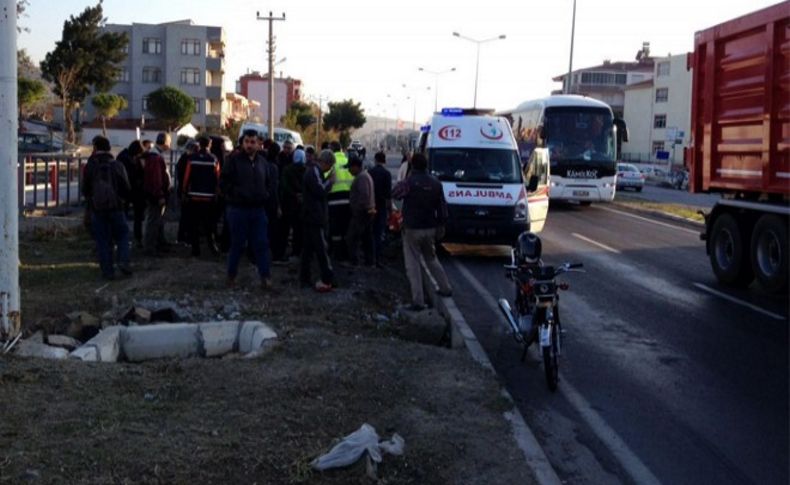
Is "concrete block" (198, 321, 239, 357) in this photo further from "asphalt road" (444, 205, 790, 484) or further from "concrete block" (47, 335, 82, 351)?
"asphalt road" (444, 205, 790, 484)

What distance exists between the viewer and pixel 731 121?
13.7 meters

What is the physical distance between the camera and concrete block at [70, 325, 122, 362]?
299 inches

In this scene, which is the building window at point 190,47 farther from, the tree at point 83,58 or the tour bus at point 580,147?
the tour bus at point 580,147

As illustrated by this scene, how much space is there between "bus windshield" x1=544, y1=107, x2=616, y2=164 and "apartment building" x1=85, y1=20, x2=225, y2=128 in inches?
2419

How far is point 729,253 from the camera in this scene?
46.1ft

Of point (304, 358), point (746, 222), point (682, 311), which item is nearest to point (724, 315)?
point (682, 311)

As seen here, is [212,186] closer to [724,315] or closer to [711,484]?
[724,315]

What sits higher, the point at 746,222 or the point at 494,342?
the point at 746,222

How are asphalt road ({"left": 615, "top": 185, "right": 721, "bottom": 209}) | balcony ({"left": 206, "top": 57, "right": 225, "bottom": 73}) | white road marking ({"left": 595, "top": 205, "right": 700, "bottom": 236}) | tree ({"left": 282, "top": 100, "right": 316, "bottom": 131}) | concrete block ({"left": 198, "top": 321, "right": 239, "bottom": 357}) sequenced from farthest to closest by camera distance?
balcony ({"left": 206, "top": 57, "right": 225, "bottom": 73})
tree ({"left": 282, "top": 100, "right": 316, "bottom": 131})
asphalt road ({"left": 615, "top": 185, "right": 721, "bottom": 209})
white road marking ({"left": 595, "top": 205, "right": 700, "bottom": 236})
concrete block ({"left": 198, "top": 321, "right": 239, "bottom": 357})

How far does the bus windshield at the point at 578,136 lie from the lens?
29672 millimetres

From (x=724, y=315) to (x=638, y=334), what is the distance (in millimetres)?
1832

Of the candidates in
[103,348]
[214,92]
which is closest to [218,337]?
[103,348]

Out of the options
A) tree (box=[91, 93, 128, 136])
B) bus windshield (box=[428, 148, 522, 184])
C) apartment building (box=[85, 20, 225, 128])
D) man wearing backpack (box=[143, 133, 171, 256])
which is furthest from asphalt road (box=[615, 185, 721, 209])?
apartment building (box=[85, 20, 225, 128])

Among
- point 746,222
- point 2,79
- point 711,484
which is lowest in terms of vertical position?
point 711,484
